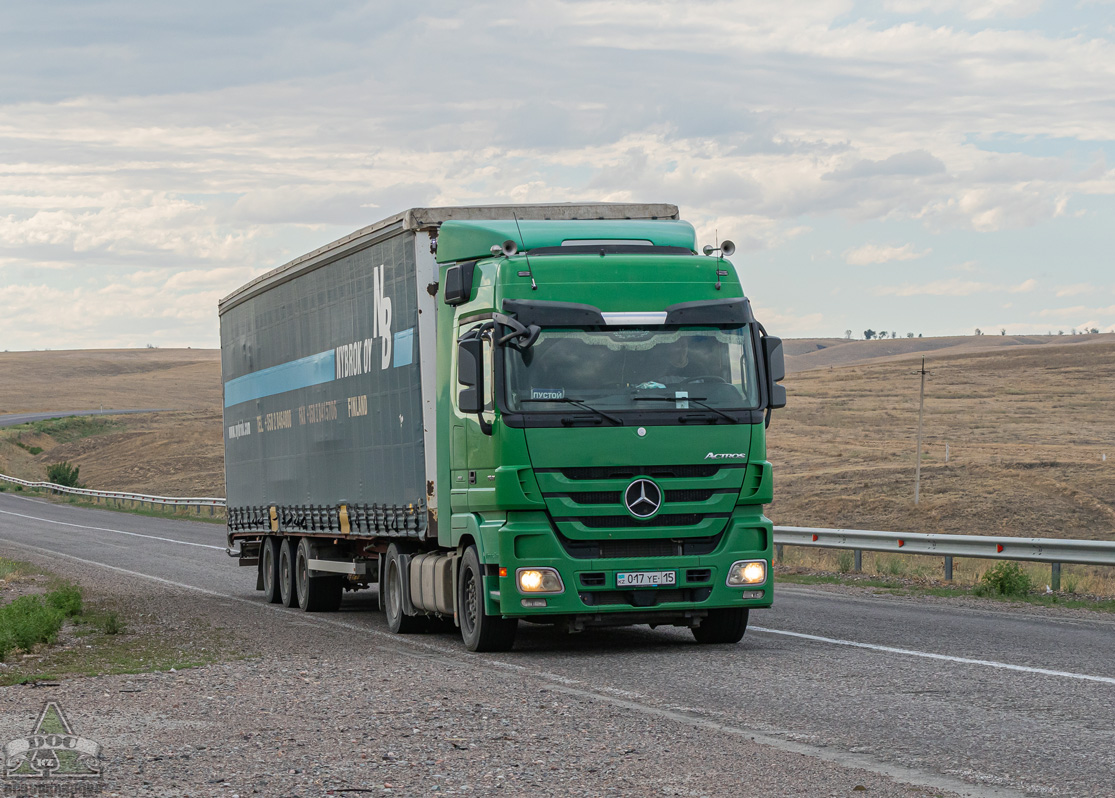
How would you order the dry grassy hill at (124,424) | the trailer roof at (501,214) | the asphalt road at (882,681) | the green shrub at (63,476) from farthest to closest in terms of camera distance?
the dry grassy hill at (124,424)
the green shrub at (63,476)
the trailer roof at (501,214)
the asphalt road at (882,681)

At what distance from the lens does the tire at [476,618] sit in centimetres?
1134

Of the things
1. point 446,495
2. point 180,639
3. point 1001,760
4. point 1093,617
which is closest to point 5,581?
point 180,639

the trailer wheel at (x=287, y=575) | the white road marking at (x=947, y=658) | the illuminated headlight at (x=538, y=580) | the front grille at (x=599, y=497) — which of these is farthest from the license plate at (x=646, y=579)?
the trailer wheel at (x=287, y=575)

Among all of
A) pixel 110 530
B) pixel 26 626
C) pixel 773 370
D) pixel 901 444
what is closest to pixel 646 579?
pixel 773 370

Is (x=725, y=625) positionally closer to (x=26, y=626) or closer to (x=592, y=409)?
(x=592, y=409)

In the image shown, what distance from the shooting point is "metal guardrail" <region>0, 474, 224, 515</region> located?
143ft

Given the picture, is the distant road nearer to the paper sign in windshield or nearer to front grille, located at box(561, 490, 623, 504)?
the paper sign in windshield

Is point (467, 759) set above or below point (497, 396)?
below

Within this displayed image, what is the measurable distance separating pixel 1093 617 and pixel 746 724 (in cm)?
743

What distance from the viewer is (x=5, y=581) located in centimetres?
2116

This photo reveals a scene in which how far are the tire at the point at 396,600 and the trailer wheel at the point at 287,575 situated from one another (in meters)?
3.56

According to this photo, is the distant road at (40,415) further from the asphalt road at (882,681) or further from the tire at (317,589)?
the asphalt road at (882,681)

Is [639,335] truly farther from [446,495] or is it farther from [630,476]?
[446,495]

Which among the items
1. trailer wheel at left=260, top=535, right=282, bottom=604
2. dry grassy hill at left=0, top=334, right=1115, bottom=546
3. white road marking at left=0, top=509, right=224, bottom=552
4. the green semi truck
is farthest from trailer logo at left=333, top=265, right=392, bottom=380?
dry grassy hill at left=0, top=334, right=1115, bottom=546
